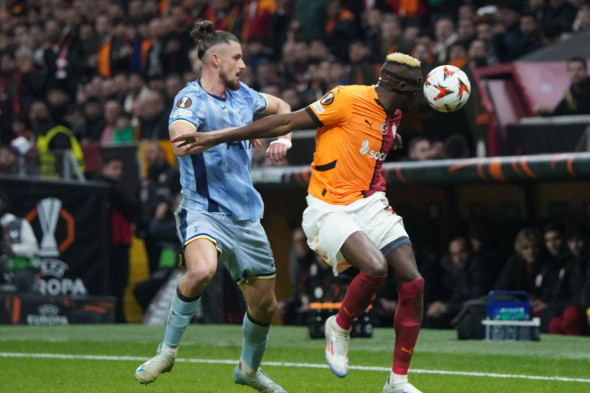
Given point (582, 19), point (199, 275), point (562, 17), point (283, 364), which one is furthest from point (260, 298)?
point (562, 17)

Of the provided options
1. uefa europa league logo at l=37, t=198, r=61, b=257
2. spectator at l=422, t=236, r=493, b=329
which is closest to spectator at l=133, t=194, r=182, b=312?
uefa europa league logo at l=37, t=198, r=61, b=257

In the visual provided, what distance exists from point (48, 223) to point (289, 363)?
21.0ft

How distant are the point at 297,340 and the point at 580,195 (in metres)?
3.81

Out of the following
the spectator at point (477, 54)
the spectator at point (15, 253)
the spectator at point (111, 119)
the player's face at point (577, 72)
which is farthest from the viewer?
the spectator at point (111, 119)

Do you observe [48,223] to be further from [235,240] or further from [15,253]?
[235,240]

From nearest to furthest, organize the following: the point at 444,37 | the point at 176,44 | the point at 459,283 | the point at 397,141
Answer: the point at 397,141, the point at 459,283, the point at 444,37, the point at 176,44

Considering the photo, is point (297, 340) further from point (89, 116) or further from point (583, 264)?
point (89, 116)

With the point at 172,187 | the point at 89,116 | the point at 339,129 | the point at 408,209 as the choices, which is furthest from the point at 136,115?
the point at 339,129

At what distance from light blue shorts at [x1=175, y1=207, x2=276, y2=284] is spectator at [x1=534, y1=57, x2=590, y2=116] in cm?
641

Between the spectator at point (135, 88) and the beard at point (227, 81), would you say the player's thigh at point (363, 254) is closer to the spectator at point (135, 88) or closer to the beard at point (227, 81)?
the beard at point (227, 81)

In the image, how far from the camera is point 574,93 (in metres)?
12.5

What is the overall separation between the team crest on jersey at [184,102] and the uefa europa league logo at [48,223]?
8237 mm

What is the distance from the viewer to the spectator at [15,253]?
1422 centimetres

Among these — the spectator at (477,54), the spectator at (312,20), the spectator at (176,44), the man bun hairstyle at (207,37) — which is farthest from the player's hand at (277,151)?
the spectator at (176,44)
